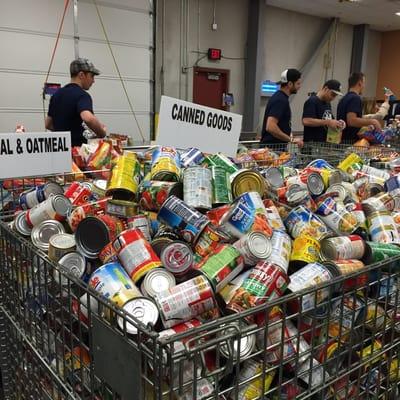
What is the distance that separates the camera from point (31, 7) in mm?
5723

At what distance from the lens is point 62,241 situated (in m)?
0.92

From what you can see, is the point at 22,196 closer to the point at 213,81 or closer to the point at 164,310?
the point at 164,310

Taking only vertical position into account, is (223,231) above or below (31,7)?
below

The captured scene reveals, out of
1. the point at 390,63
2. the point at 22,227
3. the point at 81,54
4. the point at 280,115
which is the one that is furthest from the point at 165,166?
the point at 390,63

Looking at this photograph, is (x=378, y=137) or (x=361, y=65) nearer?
(x=378, y=137)

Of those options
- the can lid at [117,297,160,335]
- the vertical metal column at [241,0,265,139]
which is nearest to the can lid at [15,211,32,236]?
the can lid at [117,297,160,335]

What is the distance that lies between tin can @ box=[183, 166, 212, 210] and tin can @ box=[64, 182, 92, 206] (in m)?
0.33

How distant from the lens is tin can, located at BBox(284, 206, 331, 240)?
1000 mm

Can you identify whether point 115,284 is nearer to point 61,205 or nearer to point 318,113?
point 61,205

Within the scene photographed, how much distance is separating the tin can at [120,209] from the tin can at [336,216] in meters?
0.49

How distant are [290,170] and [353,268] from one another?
0.72 meters

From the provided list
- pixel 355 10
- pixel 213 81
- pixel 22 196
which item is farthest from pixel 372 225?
pixel 355 10

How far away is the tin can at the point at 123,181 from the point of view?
1096 millimetres

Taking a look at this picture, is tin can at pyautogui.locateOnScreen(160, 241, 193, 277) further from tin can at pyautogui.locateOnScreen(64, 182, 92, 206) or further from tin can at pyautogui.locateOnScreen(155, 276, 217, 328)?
tin can at pyautogui.locateOnScreen(64, 182, 92, 206)
